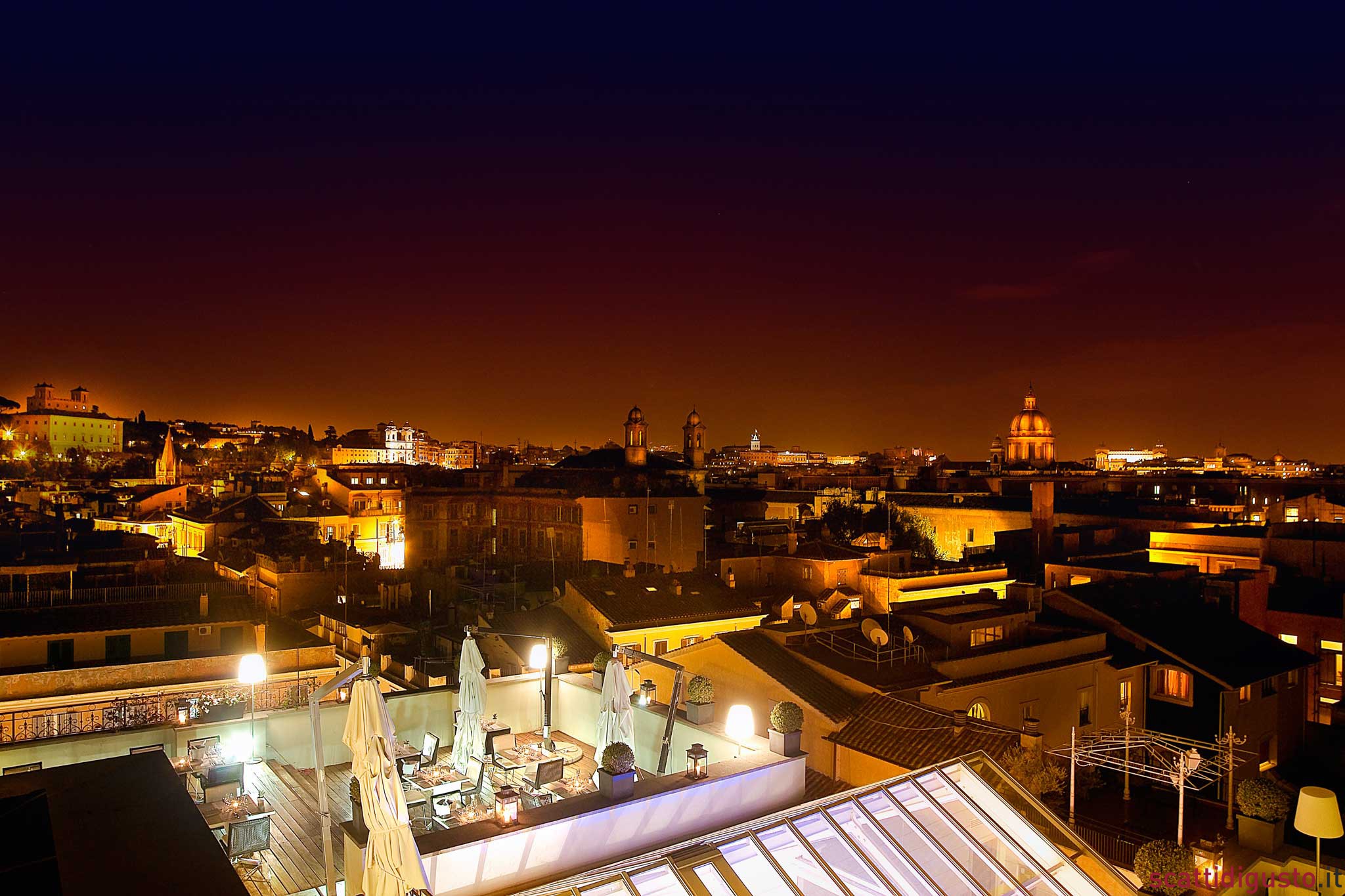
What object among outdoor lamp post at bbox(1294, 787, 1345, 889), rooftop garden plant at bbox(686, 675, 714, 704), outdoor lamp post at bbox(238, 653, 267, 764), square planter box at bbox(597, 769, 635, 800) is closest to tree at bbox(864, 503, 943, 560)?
rooftop garden plant at bbox(686, 675, 714, 704)

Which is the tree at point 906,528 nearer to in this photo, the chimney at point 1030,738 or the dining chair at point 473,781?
the chimney at point 1030,738

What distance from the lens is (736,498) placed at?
6347 centimetres

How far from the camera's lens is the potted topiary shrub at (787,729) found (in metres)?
9.70

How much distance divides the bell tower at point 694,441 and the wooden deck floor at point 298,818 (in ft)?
136

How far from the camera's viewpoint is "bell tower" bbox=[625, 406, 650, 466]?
53031 millimetres

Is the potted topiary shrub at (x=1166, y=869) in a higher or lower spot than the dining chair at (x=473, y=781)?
lower

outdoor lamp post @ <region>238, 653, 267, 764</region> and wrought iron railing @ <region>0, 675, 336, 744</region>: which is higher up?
outdoor lamp post @ <region>238, 653, 267, 764</region>

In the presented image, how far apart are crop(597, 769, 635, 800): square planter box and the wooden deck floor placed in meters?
2.75

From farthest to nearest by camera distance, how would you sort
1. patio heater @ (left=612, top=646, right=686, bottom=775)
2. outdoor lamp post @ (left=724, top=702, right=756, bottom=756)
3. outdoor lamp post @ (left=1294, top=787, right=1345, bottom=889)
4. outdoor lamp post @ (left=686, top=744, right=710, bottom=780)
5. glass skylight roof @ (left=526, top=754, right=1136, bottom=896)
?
outdoor lamp post @ (left=724, top=702, right=756, bottom=756) < patio heater @ (left=612, top=646, right=686, bottom=775) < outdoor lamp post @ (left=686, top=744, right=710, bottom=780) < outdoor lamp post @ (left=1294, top=787, right=1345, bottom=889) < glass skylight roof @ (left=526, top=754, right=1136, bottom=896)

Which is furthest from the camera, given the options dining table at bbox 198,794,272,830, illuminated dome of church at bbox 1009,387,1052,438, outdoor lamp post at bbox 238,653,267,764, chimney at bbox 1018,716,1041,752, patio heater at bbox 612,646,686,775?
illuminated dome of church at bbox 1009,387,1052,438

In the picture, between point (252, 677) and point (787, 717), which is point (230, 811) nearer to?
point (252, 677)

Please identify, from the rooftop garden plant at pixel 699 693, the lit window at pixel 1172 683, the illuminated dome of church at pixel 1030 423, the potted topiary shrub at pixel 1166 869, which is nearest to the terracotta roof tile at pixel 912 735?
the potted topiary shrub at pixel 1166 869

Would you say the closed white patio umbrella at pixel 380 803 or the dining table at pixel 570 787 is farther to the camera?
the dining table at pixel 570 787

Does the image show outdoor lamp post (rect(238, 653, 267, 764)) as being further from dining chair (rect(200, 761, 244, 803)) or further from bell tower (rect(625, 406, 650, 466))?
bell tower (rect(625, 406, 650, 466))
